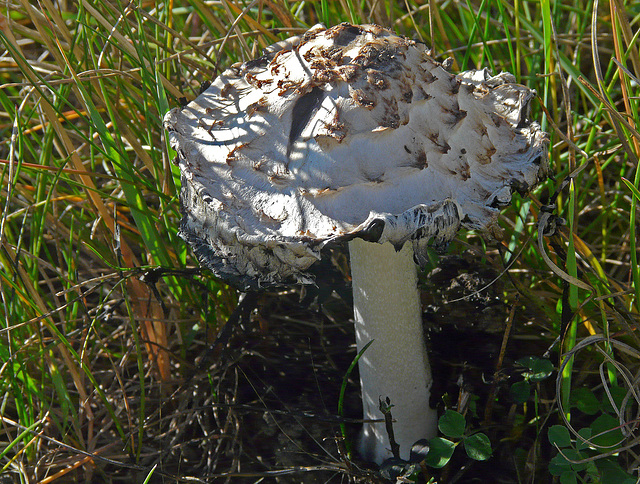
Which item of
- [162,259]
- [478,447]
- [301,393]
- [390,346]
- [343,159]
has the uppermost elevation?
[343,159]

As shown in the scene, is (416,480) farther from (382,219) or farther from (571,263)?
(382,219)

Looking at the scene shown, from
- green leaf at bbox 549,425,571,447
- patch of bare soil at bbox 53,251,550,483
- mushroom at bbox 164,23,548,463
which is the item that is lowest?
patch of bare soil at bbox 53,251,550,483

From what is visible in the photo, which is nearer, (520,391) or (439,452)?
(439,452)

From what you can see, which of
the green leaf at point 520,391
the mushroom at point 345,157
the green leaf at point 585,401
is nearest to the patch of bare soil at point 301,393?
the green leaf at point 520,391

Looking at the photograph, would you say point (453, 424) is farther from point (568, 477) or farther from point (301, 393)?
point (301, 393)

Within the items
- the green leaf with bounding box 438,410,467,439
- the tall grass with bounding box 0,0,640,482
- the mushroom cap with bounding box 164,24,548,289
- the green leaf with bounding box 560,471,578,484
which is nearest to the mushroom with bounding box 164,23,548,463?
the mushroom cap with bounding box 164,24,548,289

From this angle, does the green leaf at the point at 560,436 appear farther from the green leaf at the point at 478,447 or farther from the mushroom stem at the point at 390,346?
the mushroom stem at the point at 390,346

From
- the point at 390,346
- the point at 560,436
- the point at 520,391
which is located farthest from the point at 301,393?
the point at 560,436

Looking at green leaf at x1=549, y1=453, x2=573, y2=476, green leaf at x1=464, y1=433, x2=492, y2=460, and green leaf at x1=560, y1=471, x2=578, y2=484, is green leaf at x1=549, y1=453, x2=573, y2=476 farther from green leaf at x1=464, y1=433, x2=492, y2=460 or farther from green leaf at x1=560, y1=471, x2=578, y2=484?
green leaf at x1=464, y1=433, x2=492, y2=460
